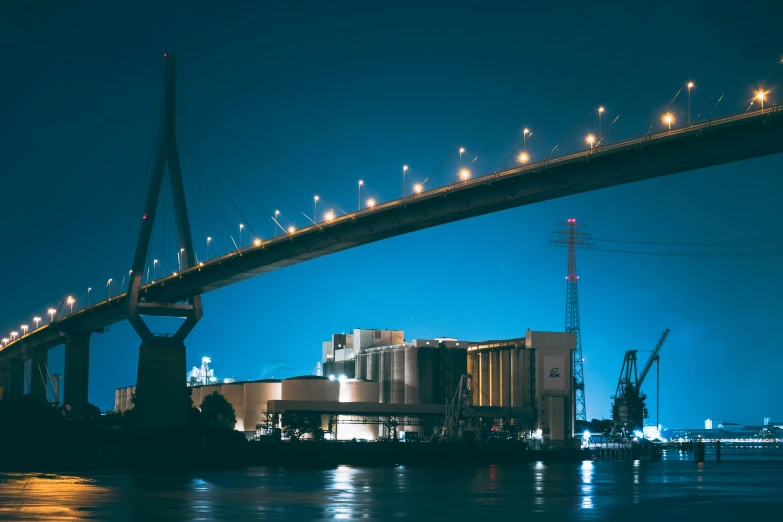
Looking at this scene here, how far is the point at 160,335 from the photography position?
10519 cm

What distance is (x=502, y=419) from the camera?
488 ft

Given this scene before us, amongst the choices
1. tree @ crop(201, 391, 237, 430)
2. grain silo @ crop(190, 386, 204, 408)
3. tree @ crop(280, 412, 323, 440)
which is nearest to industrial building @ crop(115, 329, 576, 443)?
tree @ crop(280, 412, 323, 440)

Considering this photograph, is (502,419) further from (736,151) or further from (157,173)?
(736,151)

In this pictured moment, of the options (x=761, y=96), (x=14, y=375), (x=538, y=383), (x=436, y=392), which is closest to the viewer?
(x=761, y=96)

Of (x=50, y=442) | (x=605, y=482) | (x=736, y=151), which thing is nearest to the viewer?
(x=736, y=151)

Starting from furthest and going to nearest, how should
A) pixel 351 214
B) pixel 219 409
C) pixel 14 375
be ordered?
pixel 14 375
pixel 219 409
pixel 351 214

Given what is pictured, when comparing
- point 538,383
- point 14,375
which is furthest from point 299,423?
point 14,375

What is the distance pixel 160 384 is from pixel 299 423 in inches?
1221

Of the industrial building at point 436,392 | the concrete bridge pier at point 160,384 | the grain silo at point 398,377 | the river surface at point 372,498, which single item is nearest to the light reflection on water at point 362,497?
the river surface at point 372,498

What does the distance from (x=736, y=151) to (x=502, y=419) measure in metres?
91.5

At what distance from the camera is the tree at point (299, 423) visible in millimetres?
131500

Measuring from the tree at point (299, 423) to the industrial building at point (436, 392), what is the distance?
99cm

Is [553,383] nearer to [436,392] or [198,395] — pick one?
[436,392]

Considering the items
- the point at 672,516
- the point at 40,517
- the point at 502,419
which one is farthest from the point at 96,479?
the point at 502,419
